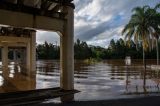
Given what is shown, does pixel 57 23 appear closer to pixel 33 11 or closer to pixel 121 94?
pixel 33 11

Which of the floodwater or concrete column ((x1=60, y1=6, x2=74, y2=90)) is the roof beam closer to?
concrete column ((x1=60, y1=6, x2=74, y2=90))

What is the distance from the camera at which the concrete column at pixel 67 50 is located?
62.6ft

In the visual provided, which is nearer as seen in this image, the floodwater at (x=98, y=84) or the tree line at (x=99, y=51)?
the floodwater at (x=98, y=84)

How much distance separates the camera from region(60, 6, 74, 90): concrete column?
19094mm

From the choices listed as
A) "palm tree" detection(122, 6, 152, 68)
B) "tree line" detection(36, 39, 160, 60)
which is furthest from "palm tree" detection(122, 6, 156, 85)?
"tree line" detection(36, 39, 160, 60)

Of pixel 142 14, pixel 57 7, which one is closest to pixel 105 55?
pixel 142 14

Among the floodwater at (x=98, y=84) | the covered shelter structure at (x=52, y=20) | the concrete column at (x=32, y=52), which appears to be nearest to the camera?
the covered shelter structure at (x=52, y=20)

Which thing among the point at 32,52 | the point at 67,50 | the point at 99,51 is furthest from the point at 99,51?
the point at 67,50

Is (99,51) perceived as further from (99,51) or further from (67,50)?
(67,50)

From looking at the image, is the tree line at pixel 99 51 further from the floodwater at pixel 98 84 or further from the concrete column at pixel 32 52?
the floodwater at pixel 98 84

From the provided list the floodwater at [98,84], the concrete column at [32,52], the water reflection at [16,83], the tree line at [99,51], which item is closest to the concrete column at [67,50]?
the floodwater at [98,84]

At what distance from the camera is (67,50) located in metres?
19.2

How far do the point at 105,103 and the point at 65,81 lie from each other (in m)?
5.38

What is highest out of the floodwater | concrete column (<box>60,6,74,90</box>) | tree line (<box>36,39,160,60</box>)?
tree line (<box>36,39,160,60</box>)
